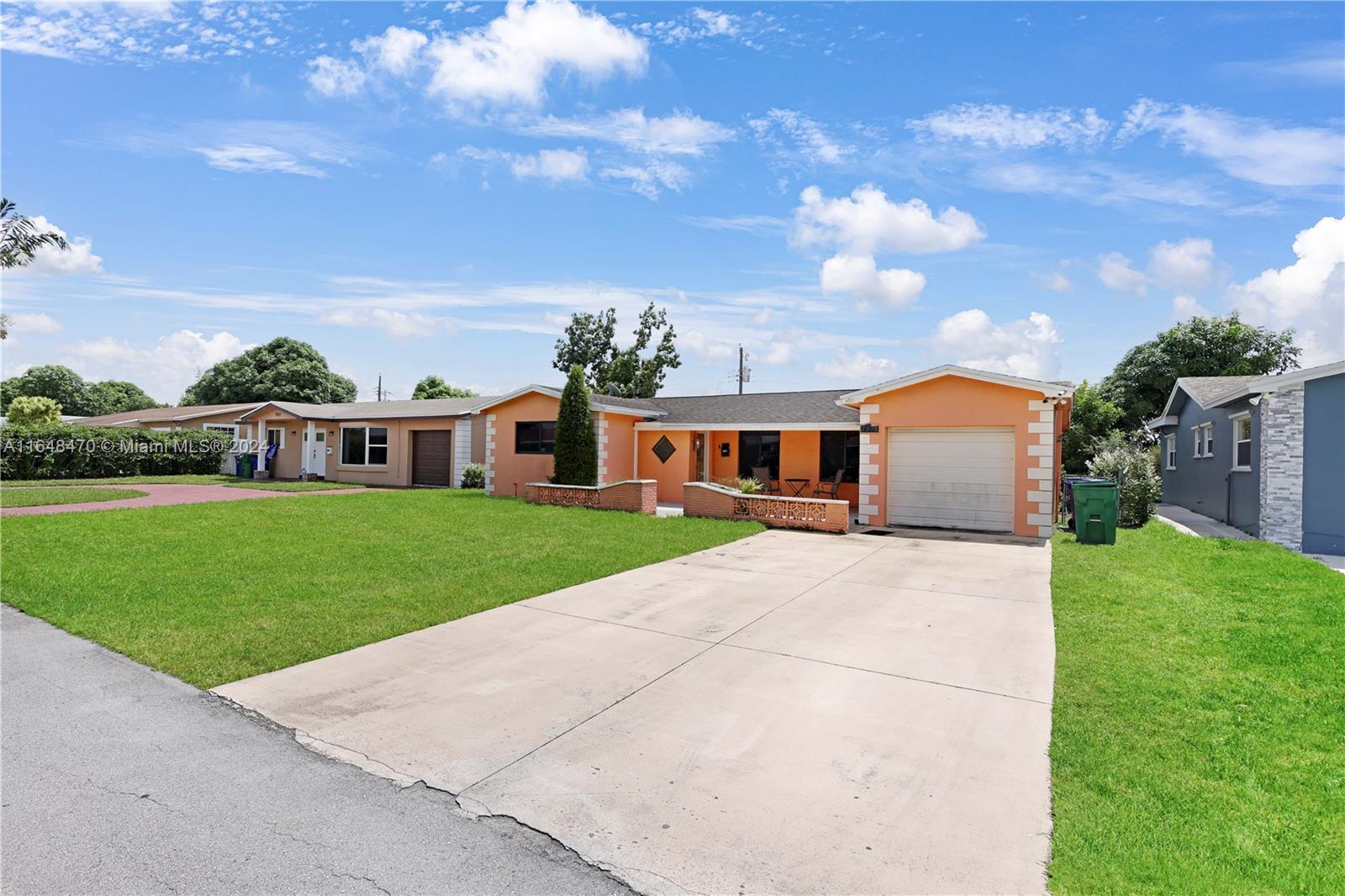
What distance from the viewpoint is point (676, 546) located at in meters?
11.7

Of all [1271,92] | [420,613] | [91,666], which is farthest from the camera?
[1271,92]

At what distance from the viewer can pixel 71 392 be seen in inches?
2494

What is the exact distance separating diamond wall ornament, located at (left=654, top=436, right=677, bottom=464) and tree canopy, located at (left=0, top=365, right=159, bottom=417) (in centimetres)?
6676

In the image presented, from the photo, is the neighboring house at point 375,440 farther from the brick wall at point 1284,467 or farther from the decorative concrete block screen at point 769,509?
the brick wall at point 1284,467

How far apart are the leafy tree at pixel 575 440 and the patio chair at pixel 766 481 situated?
4698 mm

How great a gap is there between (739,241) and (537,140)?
6496mm

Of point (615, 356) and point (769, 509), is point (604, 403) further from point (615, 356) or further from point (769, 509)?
point (615, 356)

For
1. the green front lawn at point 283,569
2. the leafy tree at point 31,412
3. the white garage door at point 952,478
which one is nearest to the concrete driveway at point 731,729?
the green front lawn at point 283,569

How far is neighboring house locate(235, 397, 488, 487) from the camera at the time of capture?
25.0 meters

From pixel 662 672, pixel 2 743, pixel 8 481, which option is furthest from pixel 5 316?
pixel 662 672

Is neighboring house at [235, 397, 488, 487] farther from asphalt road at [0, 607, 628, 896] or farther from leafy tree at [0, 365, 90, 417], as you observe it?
leafy tree at [0, 365, 90, 417]

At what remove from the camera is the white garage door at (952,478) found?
573 inches

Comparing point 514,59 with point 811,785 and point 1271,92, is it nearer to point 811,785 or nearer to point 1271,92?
point 811,785

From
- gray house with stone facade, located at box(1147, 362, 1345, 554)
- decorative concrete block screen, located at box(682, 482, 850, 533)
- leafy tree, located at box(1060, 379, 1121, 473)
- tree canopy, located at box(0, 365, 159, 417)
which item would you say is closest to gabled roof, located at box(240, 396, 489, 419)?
decorative concrete block screen, located at box(682, 482, 850, 533)
